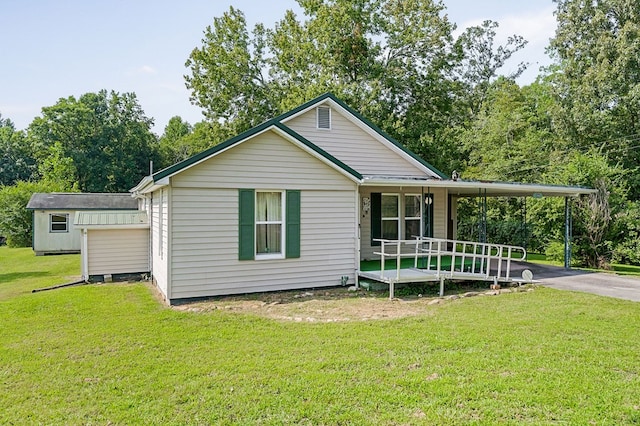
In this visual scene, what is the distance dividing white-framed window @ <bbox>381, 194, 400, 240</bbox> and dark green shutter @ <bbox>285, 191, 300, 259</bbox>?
4.13 m

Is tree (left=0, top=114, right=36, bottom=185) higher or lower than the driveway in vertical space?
higher

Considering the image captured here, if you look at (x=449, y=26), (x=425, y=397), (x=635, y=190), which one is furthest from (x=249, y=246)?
(x=635, y=190)

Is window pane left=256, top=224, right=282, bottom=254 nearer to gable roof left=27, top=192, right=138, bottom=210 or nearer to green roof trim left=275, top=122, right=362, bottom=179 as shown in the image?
green roof trim left=275, top=122, right=362, bottom=179

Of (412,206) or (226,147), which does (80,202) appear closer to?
(226,147)

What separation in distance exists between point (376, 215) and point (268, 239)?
4405mm

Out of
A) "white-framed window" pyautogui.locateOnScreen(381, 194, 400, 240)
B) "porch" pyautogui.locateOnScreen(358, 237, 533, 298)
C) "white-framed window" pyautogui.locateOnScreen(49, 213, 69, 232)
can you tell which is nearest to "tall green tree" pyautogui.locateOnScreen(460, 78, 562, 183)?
"white-framed window" pyautogui.locateOnScreen(381, 194, 400, 240)

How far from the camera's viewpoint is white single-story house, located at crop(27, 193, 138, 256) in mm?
19969

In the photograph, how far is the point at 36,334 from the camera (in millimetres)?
6570

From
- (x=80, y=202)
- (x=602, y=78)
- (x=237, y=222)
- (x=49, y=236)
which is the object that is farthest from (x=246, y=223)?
(x=602, y=78)

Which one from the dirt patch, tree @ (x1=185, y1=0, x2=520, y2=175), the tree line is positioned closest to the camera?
the dirt patch

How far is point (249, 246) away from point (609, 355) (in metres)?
6.47

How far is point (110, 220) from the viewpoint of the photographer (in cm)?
1192

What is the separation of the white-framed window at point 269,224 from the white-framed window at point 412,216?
5.11 m

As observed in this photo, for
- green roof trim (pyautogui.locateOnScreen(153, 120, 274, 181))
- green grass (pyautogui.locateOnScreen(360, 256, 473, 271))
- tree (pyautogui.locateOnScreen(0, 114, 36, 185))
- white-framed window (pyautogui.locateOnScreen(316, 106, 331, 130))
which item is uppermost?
tree (pyautogui.locateOnScreen(0, 114, 36, 185))
